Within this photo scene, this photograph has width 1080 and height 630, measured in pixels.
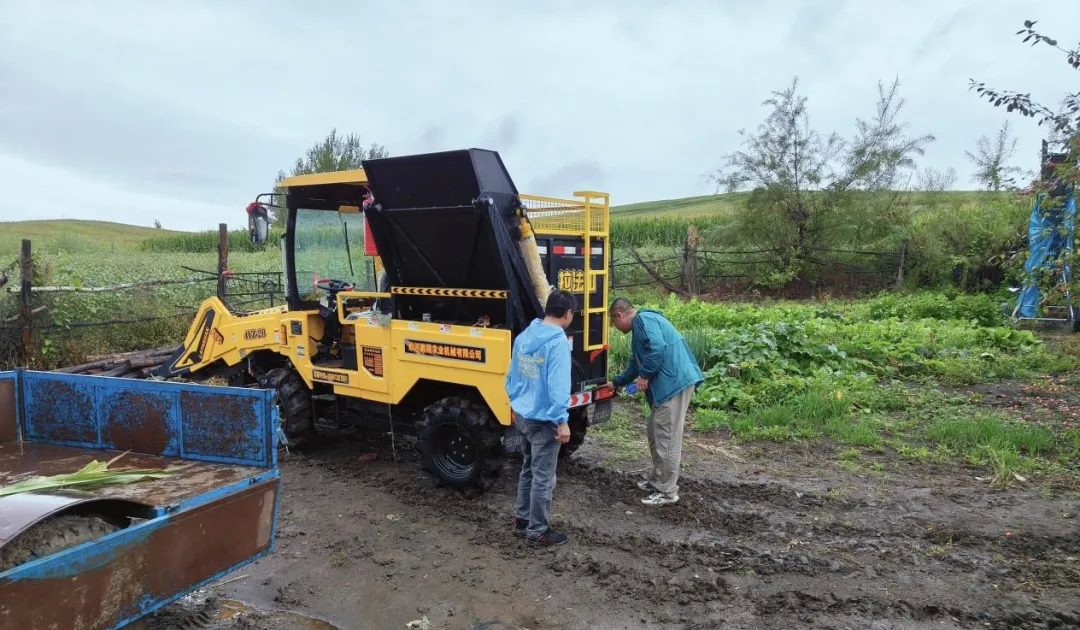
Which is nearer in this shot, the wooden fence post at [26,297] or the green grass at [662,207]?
the wooden fence post at [26,297]

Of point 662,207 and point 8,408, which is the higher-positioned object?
point 662,207

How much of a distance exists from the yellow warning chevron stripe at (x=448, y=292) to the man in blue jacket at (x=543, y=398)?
69 centimetres

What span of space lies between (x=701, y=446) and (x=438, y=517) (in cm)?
283

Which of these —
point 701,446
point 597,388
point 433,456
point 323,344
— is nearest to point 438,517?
point 433,456

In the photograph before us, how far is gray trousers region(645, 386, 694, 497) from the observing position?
17.8 ft

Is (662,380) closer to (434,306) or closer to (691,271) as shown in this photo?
(434,306)

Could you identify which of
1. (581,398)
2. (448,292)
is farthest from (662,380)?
(448,292)

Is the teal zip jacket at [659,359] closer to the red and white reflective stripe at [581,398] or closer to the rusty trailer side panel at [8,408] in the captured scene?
the red and white reflective stripe at [581,398]

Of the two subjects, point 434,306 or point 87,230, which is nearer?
point 434,306

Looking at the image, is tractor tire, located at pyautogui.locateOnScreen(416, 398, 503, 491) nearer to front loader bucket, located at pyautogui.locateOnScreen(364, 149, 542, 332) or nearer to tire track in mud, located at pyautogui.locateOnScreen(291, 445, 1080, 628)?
tire track in mud, located at pyautogui.locateOnScreen(291, 445, 1080, 628)

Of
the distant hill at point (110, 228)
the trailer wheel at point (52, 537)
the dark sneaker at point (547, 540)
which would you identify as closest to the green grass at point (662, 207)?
the distant hill at point (110, 228)

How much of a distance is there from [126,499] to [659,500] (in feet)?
11.8

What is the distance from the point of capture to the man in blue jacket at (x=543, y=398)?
462 centimetres

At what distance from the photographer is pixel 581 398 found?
5539 mm
